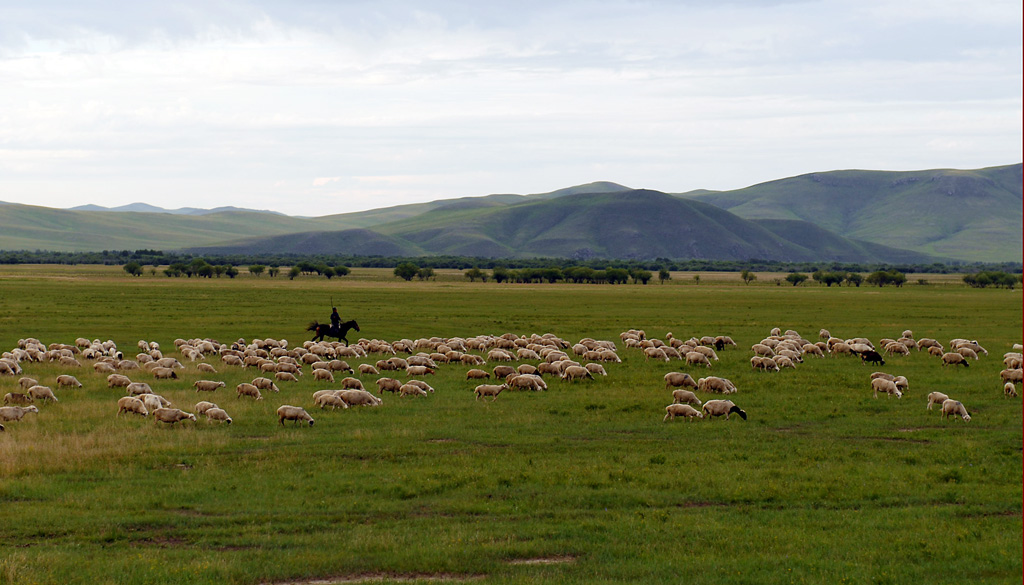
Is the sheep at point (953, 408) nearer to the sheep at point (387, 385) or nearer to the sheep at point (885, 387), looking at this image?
the sheep at point (885, 387)

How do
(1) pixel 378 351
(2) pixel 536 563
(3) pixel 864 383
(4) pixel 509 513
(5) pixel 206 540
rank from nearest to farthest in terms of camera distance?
(2) pixel 536 563 → (5) pixel 206 540 → (4) pixel 509 513 → (3) pixel 864 383 → (1) pixel 378 351

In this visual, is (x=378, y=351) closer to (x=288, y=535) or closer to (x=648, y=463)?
(x=648, y=463)

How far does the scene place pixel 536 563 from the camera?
1207cm

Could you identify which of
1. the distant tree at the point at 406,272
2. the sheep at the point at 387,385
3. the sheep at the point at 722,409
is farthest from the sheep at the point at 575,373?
the distant tree at the point at 406,272

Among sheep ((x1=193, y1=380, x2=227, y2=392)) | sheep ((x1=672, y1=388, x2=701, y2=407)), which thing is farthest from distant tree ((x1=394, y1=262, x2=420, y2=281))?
sheep ((x1=672, y1=388, x2=701, y2=407))

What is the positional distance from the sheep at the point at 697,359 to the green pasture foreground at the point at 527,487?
197 cm

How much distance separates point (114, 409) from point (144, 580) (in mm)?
12823

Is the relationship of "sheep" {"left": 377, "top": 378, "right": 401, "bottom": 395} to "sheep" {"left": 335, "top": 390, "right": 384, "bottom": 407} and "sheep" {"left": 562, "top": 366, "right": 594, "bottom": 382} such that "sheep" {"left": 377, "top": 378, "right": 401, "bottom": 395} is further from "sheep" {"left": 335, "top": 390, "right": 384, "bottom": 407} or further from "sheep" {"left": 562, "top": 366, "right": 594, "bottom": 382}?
"sheep" {"left": 562, "top": 366, "right": 594, "bottom": 382}

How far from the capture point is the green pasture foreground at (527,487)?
1191cm

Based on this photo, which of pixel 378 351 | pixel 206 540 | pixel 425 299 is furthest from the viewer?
pixel 425 299

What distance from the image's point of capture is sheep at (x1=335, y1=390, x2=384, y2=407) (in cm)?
2373

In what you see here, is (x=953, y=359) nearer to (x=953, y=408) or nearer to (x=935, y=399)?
(x=935, y=399)

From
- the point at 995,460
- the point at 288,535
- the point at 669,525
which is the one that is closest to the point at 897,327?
the point at 995,460

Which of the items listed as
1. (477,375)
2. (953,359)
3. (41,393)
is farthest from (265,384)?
(953,359)
